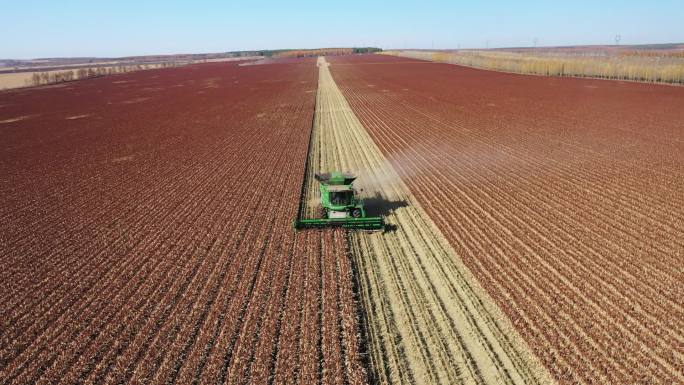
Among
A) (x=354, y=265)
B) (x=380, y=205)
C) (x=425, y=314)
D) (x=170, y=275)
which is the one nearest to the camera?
(x=425, y=314)

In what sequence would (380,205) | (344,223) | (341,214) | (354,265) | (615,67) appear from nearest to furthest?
(354,265) < (344,223) < (341,214) < (380,205) < (615,67)

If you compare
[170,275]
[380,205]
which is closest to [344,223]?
[380,205]

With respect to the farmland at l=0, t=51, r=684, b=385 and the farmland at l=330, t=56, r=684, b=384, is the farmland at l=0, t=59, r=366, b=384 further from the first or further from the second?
the farmland at l=330, t=56, r=684, b=384

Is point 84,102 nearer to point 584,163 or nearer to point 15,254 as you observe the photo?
point 15,254

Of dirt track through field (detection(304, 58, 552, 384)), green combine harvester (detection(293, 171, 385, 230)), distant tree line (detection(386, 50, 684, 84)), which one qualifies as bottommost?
dirt track through field (detection(304, 58, 552, 384))

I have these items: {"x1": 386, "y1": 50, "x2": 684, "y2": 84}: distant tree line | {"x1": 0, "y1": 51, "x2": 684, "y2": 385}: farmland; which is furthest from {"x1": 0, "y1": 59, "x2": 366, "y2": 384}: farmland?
{"x1": 386, "y1": 50, "x2": 684, "y2": 84}: distant tree line

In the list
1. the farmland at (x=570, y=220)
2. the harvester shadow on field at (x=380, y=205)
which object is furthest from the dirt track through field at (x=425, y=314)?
the farmland at (x=570, y=220)

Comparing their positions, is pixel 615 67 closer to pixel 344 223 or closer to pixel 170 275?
pixel 344 223

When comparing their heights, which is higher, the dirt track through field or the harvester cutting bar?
the harvester cutting bar
